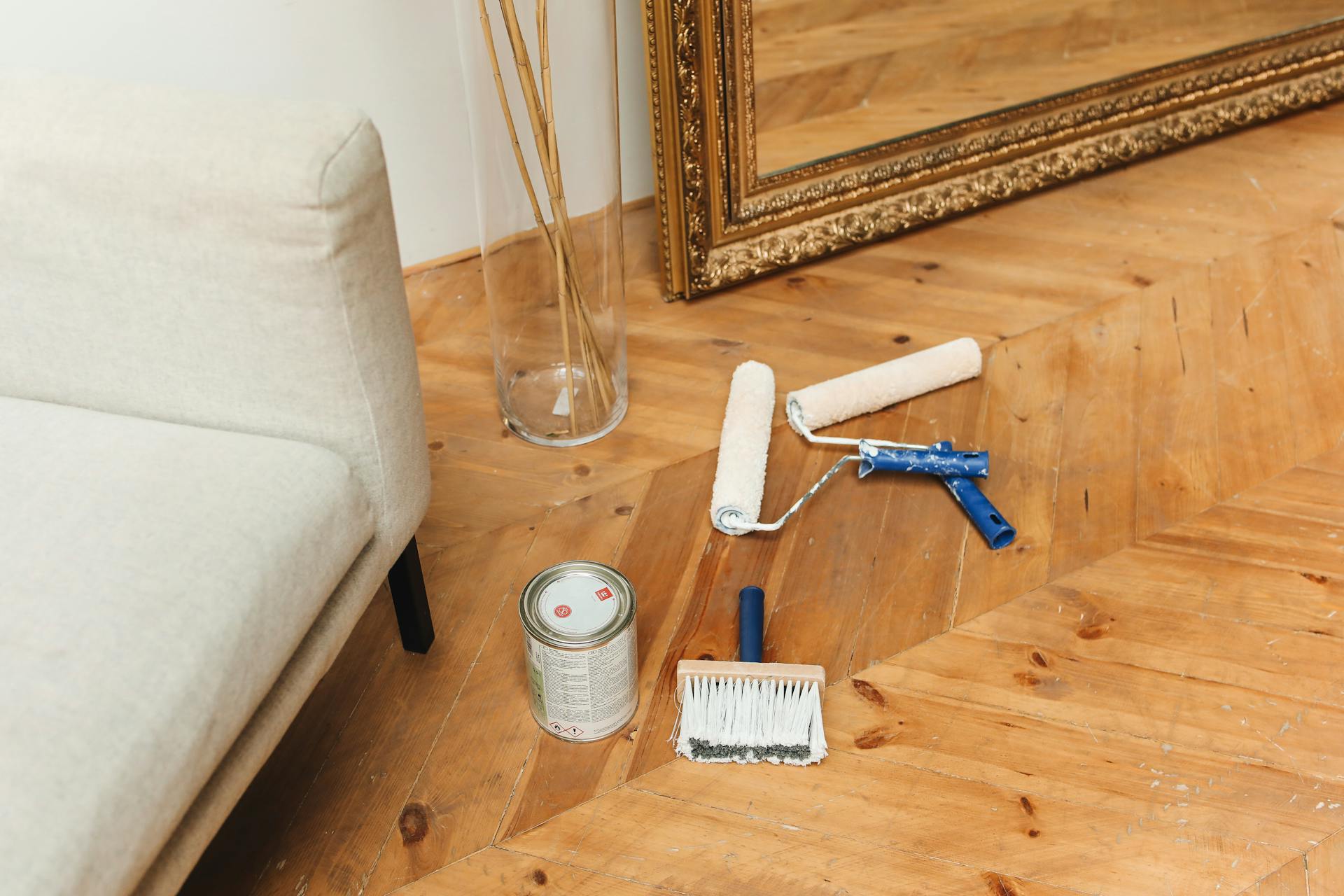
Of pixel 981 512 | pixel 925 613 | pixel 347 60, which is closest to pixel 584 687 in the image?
pixel 925 613

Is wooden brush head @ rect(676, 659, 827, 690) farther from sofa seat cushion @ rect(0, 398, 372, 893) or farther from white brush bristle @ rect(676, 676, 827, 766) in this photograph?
sofa seat cushion @ rect(0, 398, 372, 893)

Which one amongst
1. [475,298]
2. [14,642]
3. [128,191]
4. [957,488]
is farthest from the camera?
[475,298]

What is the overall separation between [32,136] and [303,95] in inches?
29.9

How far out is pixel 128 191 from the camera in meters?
0.87

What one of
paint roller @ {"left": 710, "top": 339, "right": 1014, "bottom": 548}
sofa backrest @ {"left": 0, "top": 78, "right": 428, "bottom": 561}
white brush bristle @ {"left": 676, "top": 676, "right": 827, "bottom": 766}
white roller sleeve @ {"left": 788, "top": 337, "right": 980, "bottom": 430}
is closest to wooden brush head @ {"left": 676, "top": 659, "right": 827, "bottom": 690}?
white brush bristle @ {"left": 676, "top": 676, "right": 827, "bottom": 766}

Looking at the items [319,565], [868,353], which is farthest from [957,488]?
[319,565]

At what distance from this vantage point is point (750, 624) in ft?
3.88

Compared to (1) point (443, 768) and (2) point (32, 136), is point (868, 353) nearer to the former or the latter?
(1) point (443, 768)

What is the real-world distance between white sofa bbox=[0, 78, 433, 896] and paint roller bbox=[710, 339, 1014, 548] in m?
0.44

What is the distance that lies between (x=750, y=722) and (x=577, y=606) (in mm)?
200

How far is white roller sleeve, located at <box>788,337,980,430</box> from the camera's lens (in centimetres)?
148

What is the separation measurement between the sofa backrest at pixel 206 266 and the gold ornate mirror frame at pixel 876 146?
0.78 m

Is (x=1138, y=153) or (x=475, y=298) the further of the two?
(x=1138, y=153)

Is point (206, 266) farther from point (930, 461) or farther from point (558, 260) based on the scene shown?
point (930, 461)
